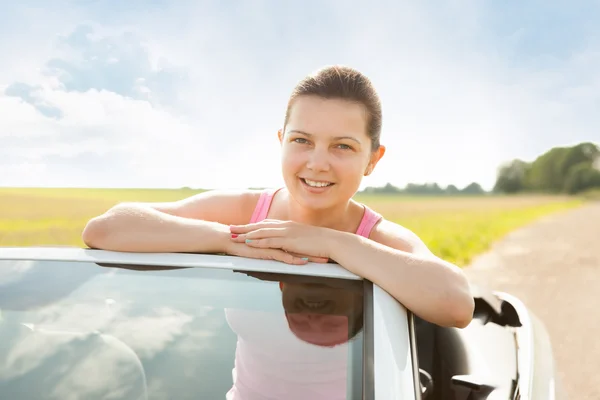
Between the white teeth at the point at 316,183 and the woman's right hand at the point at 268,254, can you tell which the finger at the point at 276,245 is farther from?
the white teeth at the point at 316,183

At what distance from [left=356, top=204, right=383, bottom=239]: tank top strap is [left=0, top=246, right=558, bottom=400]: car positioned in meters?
0.46

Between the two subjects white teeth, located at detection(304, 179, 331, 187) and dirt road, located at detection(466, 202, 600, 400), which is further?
dirt road, located at detection(466, 202, 600, 400)

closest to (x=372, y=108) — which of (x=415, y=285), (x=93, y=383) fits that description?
(x=415, y=285)

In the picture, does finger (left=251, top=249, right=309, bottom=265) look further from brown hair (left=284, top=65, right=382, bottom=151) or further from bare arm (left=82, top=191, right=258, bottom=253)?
brown hair (left=284, top=65, right=382, bottom=151)

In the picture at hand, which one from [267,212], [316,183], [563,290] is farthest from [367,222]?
[563,290]

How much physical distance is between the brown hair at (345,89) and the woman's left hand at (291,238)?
44cm

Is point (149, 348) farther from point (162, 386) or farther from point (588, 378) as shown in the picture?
point (588, 378)

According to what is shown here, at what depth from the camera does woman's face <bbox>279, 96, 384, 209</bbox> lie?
5.80ft

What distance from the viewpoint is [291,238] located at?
157cm

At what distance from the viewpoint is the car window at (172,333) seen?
53.4 inches

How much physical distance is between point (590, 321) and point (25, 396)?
6.04 meters

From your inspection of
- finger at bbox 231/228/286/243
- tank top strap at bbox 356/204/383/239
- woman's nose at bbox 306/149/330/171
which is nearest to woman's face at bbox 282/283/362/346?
finger at bbox 231/228/286/243

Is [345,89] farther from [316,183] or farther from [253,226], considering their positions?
[253,226]

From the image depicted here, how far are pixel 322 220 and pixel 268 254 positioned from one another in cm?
48
